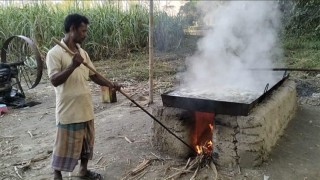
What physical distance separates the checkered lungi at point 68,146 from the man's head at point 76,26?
806 millimetres

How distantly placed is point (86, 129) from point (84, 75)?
54cm

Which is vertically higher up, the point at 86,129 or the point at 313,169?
the point at 86,129

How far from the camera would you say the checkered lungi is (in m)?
3.08

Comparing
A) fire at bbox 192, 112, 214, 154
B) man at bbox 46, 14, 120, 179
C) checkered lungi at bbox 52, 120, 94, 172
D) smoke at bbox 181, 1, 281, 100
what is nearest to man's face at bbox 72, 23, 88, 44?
man at bbox 46, 14, 120, 179

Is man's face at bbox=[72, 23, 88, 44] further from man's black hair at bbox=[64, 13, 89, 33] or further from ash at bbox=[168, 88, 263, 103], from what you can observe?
ash at bbox=[168, 88, 263, 103]

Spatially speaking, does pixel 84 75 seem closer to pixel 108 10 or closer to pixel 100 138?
pixel 100 138

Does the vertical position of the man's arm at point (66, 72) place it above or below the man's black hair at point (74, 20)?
below

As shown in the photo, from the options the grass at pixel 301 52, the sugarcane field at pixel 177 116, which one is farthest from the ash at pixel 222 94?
the grass at pixel 301 52

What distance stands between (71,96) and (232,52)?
3.15m

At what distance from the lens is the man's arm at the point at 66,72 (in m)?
2.67

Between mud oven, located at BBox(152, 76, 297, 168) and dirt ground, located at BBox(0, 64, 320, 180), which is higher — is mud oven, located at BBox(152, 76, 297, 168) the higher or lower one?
the higher one

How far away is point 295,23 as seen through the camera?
11.7 m

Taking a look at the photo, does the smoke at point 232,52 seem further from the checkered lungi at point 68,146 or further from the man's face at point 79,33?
the man's face at point 79,33

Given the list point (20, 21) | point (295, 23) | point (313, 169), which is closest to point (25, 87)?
point (20, 21)
